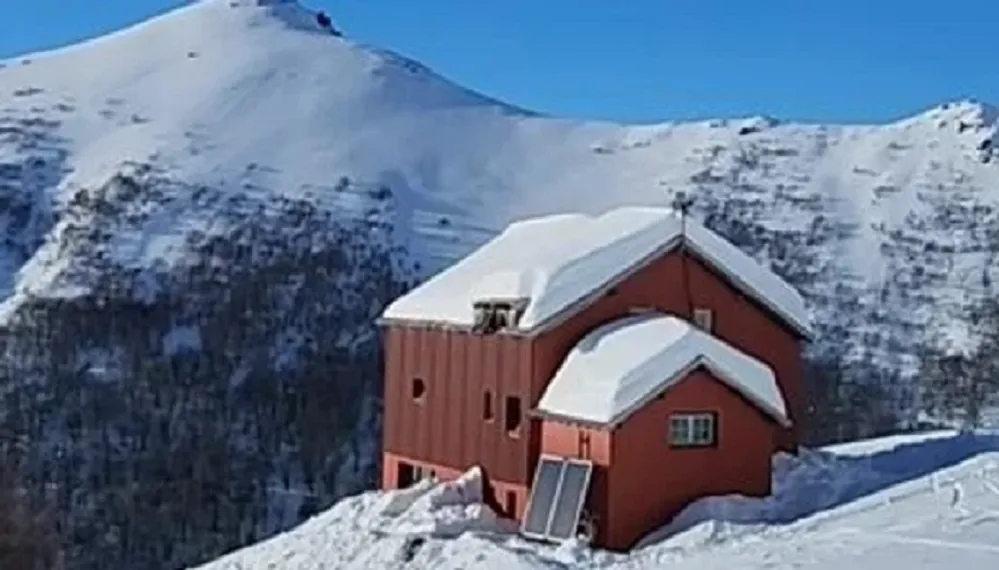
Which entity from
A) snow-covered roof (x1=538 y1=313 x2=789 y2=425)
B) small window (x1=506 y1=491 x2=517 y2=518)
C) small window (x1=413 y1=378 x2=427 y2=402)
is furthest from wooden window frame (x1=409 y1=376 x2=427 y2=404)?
snow-covered roof (x1=538 y1=313 x2=789 y2=425)

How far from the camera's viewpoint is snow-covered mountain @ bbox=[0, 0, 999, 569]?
101 metres

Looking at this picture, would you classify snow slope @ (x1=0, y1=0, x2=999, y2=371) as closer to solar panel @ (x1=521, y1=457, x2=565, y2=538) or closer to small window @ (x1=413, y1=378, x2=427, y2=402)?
small window @ (x1=413, y1=378, x2=427, y2=402)

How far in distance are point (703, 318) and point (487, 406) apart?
353 cm

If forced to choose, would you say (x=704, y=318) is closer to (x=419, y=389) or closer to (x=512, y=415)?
(x=512, y=415)

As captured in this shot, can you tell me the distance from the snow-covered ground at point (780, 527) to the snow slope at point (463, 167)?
4179 inches

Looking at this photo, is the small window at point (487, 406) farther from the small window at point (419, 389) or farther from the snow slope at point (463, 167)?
the snow slope at point (463, 167)

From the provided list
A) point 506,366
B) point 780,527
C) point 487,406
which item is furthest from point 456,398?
point 780,527

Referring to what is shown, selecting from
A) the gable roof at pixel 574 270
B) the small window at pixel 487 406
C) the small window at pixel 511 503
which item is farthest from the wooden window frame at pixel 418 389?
the small window at pixel 511 503

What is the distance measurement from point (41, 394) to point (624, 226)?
291ft

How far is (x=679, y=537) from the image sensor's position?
22.6m

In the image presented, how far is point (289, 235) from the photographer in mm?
148375

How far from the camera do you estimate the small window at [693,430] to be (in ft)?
79.6

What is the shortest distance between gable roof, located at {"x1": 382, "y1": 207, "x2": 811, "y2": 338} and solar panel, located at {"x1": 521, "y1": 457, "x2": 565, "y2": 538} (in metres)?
2.07

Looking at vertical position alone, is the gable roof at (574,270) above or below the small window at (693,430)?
above
